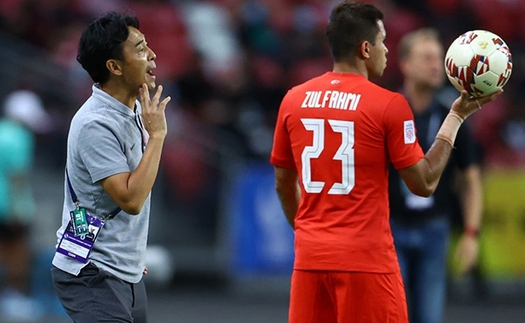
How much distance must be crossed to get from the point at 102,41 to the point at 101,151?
0.52m

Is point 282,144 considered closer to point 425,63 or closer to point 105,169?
point 105,169

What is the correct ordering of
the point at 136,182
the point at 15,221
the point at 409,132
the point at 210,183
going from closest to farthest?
the point at 136,182 → the point at 409,132 → the point at 15,221 → the point at 210,183

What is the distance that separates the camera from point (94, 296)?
433 cm

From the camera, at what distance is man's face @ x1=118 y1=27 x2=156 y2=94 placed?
4.43 meters

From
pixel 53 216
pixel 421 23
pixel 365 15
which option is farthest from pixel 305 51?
pixel 365 15

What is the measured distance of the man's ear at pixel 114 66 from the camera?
14.5 feet

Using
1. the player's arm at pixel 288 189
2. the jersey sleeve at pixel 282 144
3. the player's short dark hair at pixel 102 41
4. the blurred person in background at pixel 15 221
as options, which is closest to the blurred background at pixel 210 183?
the blurred person in background at pixel 15 221

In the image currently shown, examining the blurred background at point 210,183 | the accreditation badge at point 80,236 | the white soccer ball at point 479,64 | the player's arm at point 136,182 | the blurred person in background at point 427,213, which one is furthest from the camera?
the blurred background at point 210,183

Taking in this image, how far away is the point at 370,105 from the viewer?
4.49 m

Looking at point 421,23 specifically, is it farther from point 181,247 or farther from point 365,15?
point 365,15

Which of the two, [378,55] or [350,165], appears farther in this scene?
[378,55]

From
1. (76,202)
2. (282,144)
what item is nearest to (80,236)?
(76,202)

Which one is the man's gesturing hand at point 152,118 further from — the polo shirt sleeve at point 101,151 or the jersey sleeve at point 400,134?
the jersey sleeve at point 400,134

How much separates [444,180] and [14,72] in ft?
21.6
